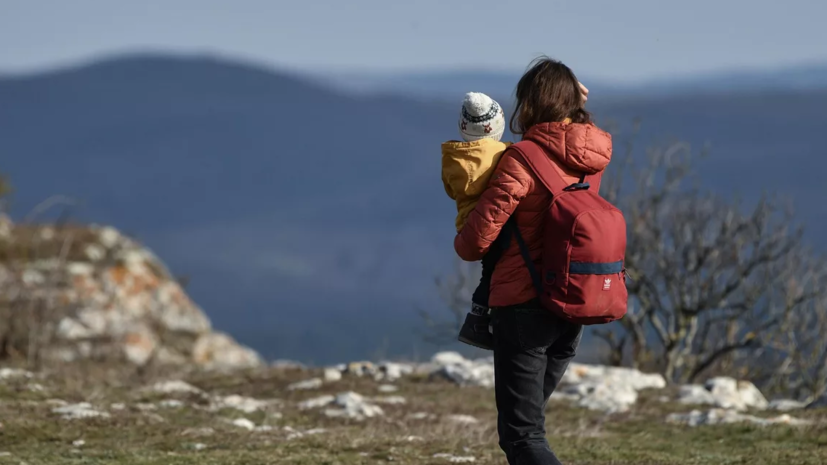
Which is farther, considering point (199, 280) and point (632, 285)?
point (199, 280)

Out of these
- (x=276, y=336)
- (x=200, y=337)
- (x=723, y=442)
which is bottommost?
(x=276, y=336)

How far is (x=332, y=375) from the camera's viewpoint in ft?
43.3

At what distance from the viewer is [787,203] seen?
926 inches

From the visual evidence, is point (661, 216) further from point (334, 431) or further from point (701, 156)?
point (334, 431)

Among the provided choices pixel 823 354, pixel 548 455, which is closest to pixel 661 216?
pixel 823 354

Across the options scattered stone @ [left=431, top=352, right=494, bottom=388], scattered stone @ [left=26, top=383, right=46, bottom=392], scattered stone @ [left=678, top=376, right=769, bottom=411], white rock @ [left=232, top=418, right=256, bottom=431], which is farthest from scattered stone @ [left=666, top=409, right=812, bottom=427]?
scattered stone @ [left=26, top=383, right=46, bottom=392]

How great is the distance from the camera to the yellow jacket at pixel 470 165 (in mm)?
4395

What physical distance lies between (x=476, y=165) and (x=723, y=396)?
8.26 m

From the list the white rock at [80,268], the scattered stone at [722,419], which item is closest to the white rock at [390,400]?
the scattered stone at [722,419]

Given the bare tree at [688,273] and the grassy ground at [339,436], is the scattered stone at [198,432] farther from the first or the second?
the bare tree at [688,273]

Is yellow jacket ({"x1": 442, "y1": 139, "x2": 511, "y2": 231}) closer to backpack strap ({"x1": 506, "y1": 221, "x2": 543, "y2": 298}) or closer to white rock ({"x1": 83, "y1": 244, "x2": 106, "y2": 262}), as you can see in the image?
backpack strap ({"x1": 506, "y1": 221, "x2": 543, "y2": 298})

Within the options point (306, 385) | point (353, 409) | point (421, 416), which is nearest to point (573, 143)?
point (421, 416)

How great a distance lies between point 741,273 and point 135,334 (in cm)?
1317

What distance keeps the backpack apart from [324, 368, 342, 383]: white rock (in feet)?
28.7
